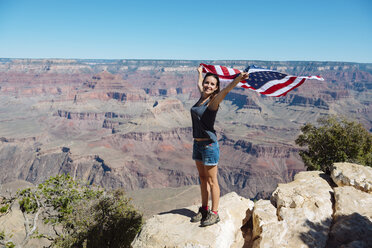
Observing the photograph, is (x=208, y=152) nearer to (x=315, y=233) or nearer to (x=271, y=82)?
(x=315, y=233)

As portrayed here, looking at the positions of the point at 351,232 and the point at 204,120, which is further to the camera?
the point at 351,232

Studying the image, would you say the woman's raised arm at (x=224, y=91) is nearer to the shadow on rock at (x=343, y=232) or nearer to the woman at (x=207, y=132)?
the woman at (x=207, y=132)

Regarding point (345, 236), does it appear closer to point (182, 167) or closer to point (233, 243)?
point (233, 243)

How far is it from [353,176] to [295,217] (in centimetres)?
354

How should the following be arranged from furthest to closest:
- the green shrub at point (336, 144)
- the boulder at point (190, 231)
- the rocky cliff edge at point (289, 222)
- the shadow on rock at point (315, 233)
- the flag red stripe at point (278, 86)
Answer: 1. the green shrub at point (336, 144)
2. the flag red stripe at point (278, 86)
3. the boulder at point (190, 231)
4. the rocky cliff edge at point (289, 222)
5. the shadow on rock at point (315, 233)

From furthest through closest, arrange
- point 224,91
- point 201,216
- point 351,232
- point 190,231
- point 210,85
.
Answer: point 201,216 → point 190,231 → point 351,232 → point 210,85 → point 224,91

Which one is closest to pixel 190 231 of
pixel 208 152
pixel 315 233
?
pixel 208 152

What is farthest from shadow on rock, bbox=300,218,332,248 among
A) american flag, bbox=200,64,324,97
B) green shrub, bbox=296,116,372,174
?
green shrub, bbox=296,116,372,174

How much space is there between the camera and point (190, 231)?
20.2ft

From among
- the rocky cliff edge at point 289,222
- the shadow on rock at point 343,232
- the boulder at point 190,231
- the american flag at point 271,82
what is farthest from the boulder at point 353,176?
the boulder at point 190,231

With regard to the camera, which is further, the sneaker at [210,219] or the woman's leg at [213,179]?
the sneaker at [210,219]

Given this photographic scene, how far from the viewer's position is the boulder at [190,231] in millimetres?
5824

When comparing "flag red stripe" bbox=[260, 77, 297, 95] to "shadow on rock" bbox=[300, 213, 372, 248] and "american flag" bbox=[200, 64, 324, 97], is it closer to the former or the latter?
"american flag" bbox=[200, 64, 324, 97]

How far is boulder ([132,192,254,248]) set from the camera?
582 centimetres
